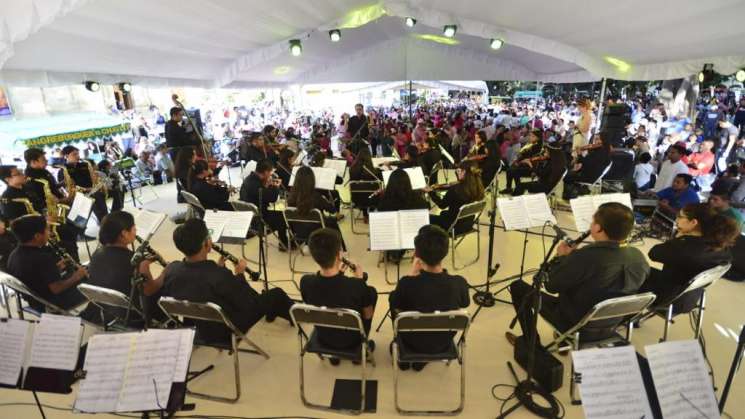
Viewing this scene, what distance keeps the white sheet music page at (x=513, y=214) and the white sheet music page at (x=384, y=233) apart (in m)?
1.01

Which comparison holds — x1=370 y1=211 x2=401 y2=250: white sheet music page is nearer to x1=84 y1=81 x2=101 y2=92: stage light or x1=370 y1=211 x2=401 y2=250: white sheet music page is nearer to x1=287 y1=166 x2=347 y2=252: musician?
x1=287 y1=166 x2=347 y2=252: musician

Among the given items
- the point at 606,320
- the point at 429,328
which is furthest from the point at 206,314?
the point at 606,320

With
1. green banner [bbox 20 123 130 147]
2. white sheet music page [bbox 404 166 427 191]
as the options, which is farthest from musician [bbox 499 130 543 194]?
green banner [bbox 20 123 130 147]

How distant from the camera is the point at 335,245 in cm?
266

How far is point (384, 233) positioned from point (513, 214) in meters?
1.24

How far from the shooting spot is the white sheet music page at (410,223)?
11.9ft

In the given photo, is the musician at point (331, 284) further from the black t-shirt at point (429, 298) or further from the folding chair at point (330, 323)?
the black t-shirt at point (429, 298)

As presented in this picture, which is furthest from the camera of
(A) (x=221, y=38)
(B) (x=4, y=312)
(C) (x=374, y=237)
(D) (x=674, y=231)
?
(A) (x=221, y=38)

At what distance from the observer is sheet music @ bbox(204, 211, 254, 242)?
12.1 ft

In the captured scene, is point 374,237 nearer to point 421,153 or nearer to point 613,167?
point 421,153

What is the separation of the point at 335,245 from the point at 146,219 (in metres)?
2.10

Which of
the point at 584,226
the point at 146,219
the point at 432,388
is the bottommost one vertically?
the point at 432,388

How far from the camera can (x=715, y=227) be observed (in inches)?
114

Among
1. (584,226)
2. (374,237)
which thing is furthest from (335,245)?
(584,226)
